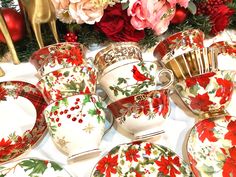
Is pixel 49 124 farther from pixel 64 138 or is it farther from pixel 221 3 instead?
pixel 221 3

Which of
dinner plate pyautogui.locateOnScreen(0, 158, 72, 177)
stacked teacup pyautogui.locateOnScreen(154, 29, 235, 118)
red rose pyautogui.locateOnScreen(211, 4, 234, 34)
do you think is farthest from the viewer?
red rose pyautogui.locateOnScreen(211, 4, 234, 34)

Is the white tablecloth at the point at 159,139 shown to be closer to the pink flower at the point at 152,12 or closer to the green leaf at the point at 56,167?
the green leaf at the point at 56,167

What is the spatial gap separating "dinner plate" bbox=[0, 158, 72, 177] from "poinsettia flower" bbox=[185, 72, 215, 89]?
0.30 meters

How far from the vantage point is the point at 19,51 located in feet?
3.14

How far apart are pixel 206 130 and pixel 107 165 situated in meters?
0.21

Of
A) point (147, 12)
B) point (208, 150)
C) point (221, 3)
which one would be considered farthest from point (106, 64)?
point (221, 3)

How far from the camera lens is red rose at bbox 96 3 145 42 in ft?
2.86

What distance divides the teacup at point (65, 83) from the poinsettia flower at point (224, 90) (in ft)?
0.86

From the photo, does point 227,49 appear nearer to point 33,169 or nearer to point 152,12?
point 152,12

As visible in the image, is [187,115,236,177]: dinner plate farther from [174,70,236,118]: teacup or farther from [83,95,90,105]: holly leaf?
[83,95,90,105]: holly leaf

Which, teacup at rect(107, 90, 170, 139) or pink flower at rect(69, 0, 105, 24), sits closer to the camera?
teacup at rect(107, 90, 170, 139)

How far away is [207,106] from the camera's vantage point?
2.36 feet

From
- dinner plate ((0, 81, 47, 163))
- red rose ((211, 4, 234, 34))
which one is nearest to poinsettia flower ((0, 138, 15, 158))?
dinner plate ((0, 81, 47, 163))

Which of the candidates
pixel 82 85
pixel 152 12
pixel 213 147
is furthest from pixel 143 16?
pixel 213 147
